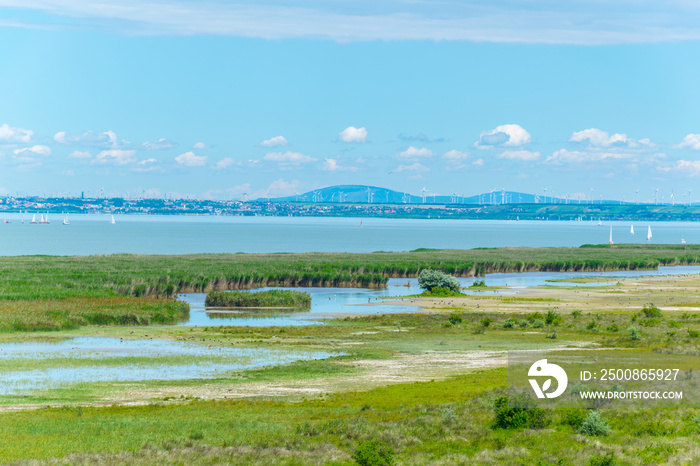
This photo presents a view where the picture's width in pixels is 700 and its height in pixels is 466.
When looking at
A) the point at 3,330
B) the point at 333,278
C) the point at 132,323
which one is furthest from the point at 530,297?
the point at 3,330

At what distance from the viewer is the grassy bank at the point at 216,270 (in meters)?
69.1

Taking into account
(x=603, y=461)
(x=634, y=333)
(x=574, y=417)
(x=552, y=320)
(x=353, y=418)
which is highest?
(x=634, y=333)

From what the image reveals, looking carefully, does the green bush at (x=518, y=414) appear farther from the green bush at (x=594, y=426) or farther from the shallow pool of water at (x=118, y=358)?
the shallow pool of water at (x=118, y=358)

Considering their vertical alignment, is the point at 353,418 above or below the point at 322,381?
above

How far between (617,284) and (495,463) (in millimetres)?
73440

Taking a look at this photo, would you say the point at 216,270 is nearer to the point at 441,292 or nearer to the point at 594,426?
the point at 441,292

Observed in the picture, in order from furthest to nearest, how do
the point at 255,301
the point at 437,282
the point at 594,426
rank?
1. the point at 437,282
2. the point at 255,301
3. the point at 594,426

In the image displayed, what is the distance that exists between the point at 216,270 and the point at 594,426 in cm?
6964

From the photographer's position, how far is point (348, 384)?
98.9 feet

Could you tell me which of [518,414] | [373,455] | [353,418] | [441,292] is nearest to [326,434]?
[353,418]
